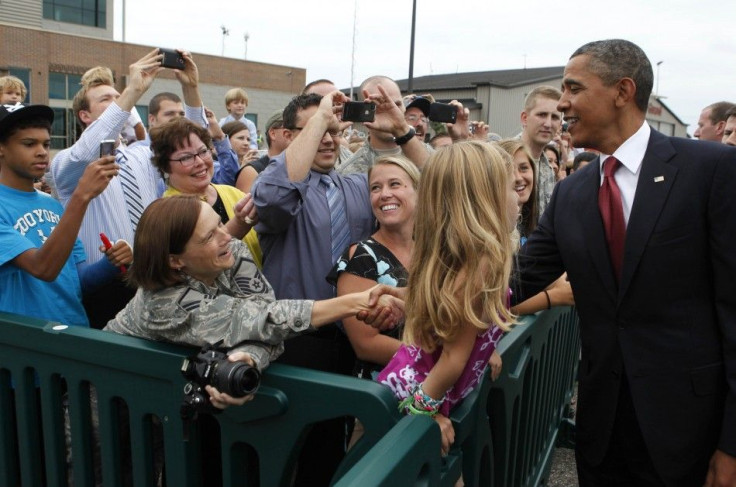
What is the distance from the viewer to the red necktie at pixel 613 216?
215 cm

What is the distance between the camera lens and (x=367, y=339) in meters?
2.47

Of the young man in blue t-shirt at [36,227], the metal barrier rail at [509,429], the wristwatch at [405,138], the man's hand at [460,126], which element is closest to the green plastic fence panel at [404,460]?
the metal barrier rail at [509,429]

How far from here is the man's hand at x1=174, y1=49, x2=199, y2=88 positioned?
3691 mm

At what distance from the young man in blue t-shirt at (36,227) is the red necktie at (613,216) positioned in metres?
2.05

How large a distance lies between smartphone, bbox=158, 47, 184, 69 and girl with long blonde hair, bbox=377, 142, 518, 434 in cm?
219

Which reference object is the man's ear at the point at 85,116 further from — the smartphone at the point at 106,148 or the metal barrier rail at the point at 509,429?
the metal barrier rail at the point at 509,429

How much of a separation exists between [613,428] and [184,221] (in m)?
1.70

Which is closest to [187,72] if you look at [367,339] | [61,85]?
[367,339]

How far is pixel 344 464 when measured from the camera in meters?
1.88

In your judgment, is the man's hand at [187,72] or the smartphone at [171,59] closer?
the smartphone at [171,59]

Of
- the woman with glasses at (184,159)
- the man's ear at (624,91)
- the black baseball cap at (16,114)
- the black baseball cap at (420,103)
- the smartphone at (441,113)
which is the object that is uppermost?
the black baseball cap at (420,103)

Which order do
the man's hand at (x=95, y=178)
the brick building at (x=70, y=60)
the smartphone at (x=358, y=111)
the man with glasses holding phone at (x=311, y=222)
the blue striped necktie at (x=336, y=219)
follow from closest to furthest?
1. the man's hand at (x=95, y=178)
2. the man with glasses holding phone at (x=311, y=222)
3. the blue striped necktie at (x=336, y=219)
4. the smartphone at (x=358, y=111)
5. the brick building at (x=70, y=60)

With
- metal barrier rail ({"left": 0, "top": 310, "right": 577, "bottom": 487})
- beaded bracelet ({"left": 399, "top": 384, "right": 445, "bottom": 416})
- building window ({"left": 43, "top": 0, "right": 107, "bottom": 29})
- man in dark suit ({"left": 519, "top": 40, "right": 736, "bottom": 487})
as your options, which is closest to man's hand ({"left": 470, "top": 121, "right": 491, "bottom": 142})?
metal barrier rail ({"left": 0, "top": 310, "right": 577, "bottom": 487})

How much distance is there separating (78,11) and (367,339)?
123 feet
